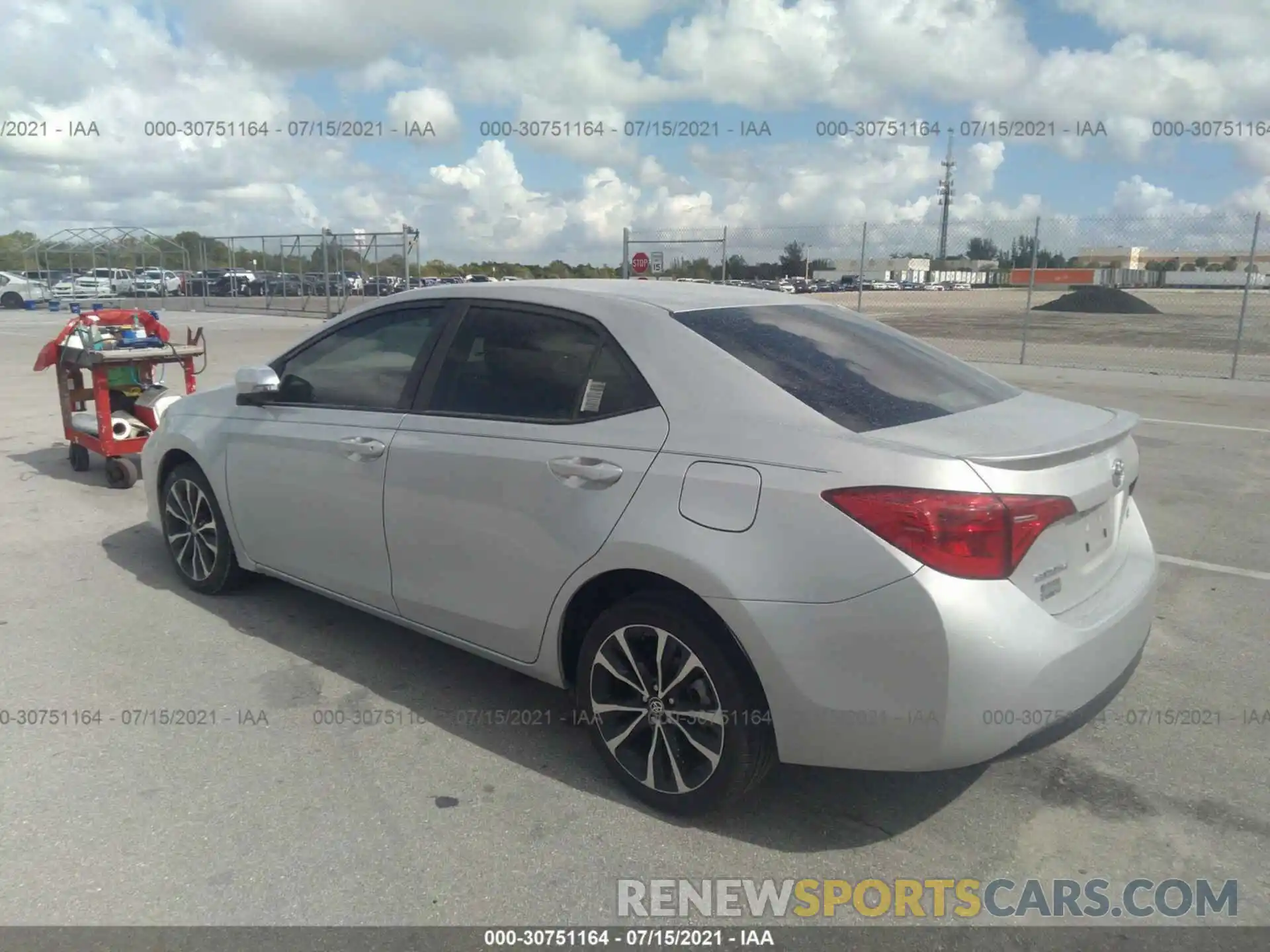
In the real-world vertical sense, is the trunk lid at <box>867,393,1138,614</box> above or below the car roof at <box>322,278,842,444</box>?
below

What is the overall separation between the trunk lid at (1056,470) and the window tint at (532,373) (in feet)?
3.07

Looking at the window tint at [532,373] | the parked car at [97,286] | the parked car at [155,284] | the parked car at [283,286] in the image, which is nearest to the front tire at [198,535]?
the window tint at [532,373]

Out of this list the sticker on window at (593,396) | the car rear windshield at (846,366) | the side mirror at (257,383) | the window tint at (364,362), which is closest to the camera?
the car rear windshield at (846,366)

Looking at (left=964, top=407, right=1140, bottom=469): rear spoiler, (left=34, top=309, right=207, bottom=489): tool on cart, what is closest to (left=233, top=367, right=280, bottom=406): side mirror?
(left=964, top=407, right=1140, bottom=469): rear spoiler

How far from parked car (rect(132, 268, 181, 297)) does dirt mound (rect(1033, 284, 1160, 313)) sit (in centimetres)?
3251

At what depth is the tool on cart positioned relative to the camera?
7.29 meters

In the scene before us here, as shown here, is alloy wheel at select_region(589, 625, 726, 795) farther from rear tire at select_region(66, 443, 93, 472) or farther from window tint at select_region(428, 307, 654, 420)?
rear tire at select_region(66, 443, 93, 472)

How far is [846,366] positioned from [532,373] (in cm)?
112

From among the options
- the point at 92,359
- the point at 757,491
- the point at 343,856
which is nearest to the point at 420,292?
the point at 757,491

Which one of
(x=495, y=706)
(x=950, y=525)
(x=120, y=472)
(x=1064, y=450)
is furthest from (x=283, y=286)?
(x=950, y=525)

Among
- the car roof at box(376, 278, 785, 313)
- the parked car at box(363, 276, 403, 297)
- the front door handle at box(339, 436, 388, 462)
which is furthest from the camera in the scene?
the parked car at box(363, 276, 403, 297)

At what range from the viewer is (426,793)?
3.26m

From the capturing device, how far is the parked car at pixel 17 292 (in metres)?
35.5

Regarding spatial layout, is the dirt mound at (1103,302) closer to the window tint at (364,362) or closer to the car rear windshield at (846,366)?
the car rear windshield at (846,366)
